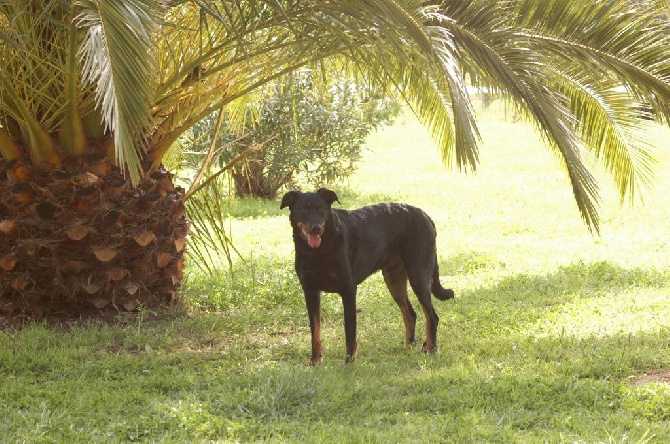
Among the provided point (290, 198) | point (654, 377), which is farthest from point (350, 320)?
point (654, 377)

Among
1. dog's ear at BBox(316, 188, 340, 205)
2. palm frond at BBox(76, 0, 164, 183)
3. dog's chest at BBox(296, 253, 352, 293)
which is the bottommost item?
dog's chest at BBox(296, 253, 352, 293)

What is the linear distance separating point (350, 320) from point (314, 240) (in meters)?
0.68

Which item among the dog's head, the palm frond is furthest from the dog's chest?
the palm frond

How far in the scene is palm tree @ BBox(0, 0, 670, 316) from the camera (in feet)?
21.9

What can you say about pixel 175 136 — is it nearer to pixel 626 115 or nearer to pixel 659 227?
pixel 626 115

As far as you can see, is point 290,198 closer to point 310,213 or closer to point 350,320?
point 310,213

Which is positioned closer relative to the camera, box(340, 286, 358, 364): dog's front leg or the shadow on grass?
the shadow on grass

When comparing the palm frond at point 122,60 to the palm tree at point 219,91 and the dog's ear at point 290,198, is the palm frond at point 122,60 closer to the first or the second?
the palm tree at point 219,91

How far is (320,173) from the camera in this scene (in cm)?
1839

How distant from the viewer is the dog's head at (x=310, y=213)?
261 inches

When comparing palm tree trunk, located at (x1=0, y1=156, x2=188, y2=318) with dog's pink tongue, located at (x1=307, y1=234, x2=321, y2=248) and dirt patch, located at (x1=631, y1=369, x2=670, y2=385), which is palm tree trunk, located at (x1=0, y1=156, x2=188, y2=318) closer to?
dog's pink tongue, located at (x1=307, y1=234, x2=321, y2=248)

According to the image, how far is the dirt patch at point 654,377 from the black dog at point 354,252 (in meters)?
1.52

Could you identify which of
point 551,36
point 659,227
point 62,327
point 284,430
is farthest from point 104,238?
point 659,227

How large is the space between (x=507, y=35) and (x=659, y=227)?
803 centimetres
